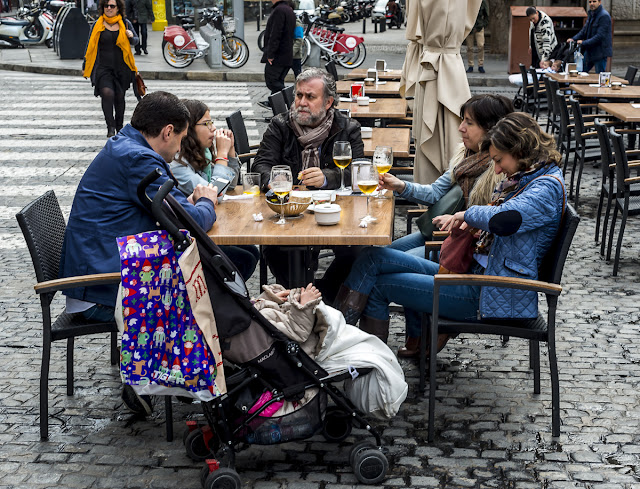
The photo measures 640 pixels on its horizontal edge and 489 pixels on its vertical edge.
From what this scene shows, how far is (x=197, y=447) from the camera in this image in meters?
4.09

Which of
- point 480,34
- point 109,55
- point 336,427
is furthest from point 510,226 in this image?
point 480,34

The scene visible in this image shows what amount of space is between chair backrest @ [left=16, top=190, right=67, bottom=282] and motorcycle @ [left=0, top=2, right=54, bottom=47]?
25.0 meters

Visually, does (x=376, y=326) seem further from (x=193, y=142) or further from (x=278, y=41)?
(x=278, y=41)

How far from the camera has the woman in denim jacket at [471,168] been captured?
4.83 m

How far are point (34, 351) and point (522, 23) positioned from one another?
16483 millimetres

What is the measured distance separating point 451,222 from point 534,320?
0.66m

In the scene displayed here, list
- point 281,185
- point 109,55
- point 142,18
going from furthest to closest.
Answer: point 142,18, point 109,55, point 281,185

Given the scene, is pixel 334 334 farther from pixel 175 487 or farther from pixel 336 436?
pixel 175 487

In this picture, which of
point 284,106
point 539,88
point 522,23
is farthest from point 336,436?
point 522,23

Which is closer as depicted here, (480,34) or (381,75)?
(381,75)

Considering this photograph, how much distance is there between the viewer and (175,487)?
3.90m

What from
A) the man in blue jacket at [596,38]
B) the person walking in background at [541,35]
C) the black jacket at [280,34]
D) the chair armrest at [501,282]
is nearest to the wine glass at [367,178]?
the chair armrest at [501,282]

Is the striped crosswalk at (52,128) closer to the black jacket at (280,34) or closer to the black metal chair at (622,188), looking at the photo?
the black jacket at (280,34)

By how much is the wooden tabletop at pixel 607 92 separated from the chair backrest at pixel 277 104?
4.05 m
